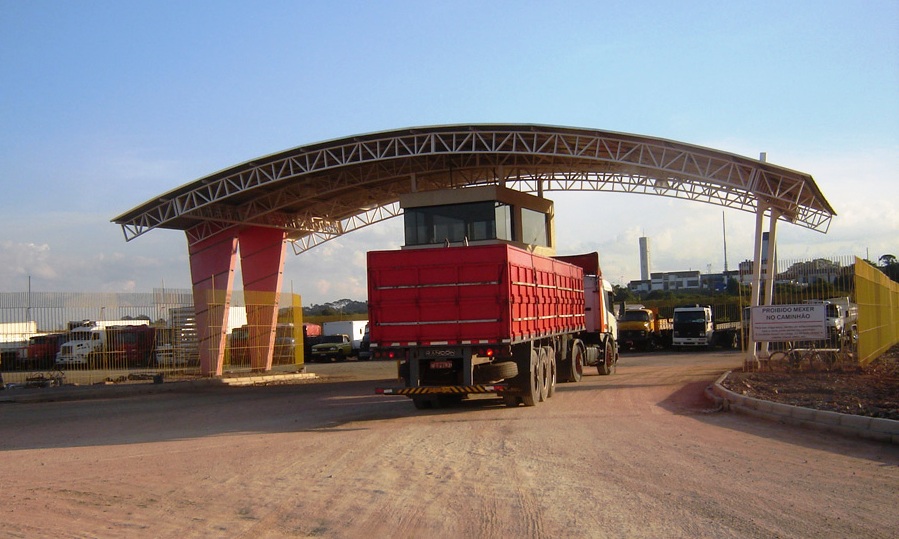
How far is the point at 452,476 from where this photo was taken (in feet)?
29.1

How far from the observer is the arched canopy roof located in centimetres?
2469

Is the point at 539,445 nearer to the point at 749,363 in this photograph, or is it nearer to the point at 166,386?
the point at 749,363

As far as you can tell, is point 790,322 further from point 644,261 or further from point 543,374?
point 644,261

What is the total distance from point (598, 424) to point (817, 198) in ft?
49.4

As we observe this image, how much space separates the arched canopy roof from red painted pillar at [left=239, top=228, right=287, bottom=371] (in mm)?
1000

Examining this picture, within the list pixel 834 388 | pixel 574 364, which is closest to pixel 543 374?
pixel 574 364

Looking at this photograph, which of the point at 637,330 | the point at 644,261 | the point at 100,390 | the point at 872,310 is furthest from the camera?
the point at 644,261

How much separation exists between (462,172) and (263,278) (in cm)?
962

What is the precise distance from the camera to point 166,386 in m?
24.2

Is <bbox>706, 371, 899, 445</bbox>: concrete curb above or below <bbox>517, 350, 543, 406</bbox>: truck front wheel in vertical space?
below

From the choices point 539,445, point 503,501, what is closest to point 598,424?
point 539,445

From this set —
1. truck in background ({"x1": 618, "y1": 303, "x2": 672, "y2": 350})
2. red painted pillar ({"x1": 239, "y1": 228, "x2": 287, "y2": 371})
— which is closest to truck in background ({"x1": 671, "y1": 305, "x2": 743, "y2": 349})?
truck in background ({"x1": 618, "y1": 303, "x2": 672, "y2": 350})

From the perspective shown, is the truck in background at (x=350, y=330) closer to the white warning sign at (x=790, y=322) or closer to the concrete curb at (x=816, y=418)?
the white warning sign at (x=790, y=322)

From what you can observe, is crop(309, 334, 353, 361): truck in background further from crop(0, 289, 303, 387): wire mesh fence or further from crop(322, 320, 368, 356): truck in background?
crop(0, 289, 303, 387): wire mesh fence
